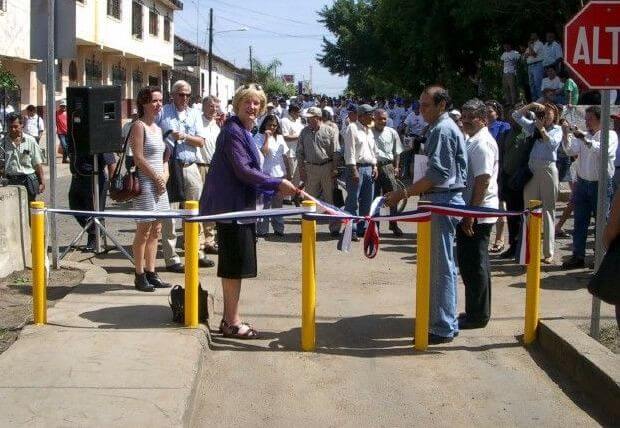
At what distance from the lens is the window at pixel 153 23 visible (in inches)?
1832

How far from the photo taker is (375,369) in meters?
6.78

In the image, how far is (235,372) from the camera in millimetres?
6641

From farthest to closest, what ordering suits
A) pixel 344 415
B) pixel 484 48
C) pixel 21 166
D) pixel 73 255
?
1. pixel 484 48
2. pixel 21 166
3. pixel 73 255
4. pixel 344 415

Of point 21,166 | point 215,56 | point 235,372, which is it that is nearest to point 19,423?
point 235,372

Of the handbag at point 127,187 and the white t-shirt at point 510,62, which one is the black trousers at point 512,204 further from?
the white t-shirt at point 510,62

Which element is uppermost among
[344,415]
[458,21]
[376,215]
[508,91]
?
[458,21]

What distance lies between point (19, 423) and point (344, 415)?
1965 millimetres

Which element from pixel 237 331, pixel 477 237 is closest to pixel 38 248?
pixel 237 331

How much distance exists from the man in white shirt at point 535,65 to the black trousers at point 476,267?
1765 cm

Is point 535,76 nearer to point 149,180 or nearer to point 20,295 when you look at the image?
point 149,180

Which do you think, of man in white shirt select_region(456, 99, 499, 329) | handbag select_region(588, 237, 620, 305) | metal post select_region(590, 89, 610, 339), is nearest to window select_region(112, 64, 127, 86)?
man in white shirt select_region(456, 99, 499, 329)

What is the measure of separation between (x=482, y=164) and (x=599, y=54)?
131 centimetres

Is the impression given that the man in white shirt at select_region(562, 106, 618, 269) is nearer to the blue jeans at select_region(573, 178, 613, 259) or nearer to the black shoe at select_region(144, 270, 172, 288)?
the blue jeans at select_region(573, 178, 613, 259)

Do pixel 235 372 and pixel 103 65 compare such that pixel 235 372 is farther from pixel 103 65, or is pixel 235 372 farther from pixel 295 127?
pixel 103 65
